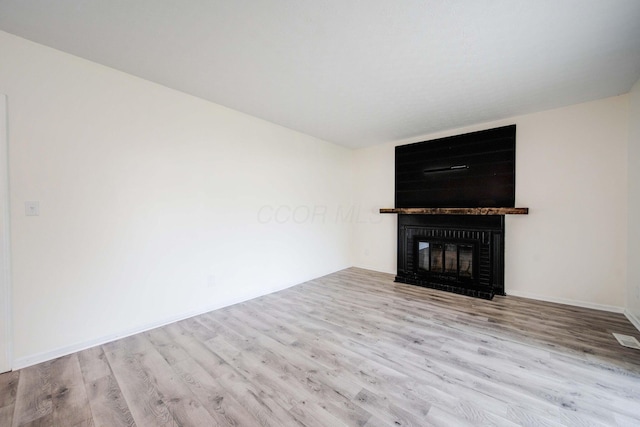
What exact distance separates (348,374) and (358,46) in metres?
2.68

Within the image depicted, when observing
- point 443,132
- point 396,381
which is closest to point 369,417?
point 396,381

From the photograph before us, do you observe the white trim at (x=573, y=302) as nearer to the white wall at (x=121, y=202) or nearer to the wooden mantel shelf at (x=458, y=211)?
the wooden mantel shelf at (x=458, y=211)

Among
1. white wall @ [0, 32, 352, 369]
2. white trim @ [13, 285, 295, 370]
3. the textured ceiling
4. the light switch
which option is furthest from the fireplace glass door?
the light switch

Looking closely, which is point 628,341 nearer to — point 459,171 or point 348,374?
point 459,171

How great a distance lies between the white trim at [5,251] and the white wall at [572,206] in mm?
5504

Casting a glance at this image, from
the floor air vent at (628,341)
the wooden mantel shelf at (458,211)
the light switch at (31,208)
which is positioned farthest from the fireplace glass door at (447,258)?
the light switch at (31,208)

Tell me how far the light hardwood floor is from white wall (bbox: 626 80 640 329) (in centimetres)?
24

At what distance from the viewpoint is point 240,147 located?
11.4 ft

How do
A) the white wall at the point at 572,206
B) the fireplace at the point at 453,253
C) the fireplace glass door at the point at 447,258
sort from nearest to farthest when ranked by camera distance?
the white wall at the point at 572,206, the fireplace at the point at 453,253, the fireplace glass door at the point at 447,258

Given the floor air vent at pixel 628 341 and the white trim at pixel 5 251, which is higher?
the white trim at pixel 5 251

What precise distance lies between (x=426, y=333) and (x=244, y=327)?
1.95 meters

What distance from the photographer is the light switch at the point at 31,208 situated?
2033mm

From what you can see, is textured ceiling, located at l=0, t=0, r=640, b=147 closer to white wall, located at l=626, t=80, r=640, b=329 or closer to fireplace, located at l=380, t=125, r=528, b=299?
white wall, located at l=626, t=80, r=640, b=329

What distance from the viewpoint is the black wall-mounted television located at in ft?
12.1
